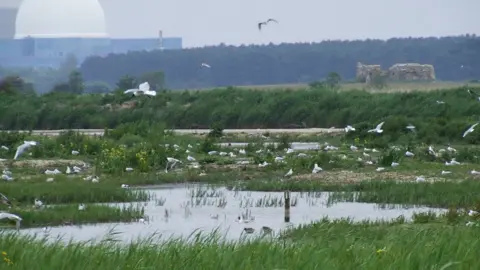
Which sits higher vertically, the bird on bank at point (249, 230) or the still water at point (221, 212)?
the bird on bank at point (249, 230)

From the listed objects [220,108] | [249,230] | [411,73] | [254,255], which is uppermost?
[254,255]

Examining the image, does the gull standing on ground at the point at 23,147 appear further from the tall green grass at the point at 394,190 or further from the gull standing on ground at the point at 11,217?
the gull standing on ground at the point at 11,217

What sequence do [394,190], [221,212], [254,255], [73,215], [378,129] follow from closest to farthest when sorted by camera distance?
[254,255]
[73,215]
[221,212]
[394,190]
[378,129]

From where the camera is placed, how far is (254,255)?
11.8 metres

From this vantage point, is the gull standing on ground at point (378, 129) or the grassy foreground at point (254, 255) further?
the gull standing on ground at point (378, 129)

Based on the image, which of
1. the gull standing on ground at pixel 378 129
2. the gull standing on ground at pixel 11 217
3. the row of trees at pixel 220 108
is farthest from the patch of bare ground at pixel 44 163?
the row of trees at pixel 220 108

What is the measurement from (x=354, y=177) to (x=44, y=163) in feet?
22.9

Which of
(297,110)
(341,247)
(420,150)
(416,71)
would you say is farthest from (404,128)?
(416,71)

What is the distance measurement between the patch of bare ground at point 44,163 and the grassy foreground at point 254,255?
1530 centimetres

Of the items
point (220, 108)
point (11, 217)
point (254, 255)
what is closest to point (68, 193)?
point (11, 217)

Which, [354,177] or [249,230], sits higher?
[249,230]

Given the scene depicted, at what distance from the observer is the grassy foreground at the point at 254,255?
11.1m

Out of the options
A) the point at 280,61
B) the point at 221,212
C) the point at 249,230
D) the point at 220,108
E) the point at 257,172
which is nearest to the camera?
the point at 249,230

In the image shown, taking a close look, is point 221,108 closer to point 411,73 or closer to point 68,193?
point 411,73
